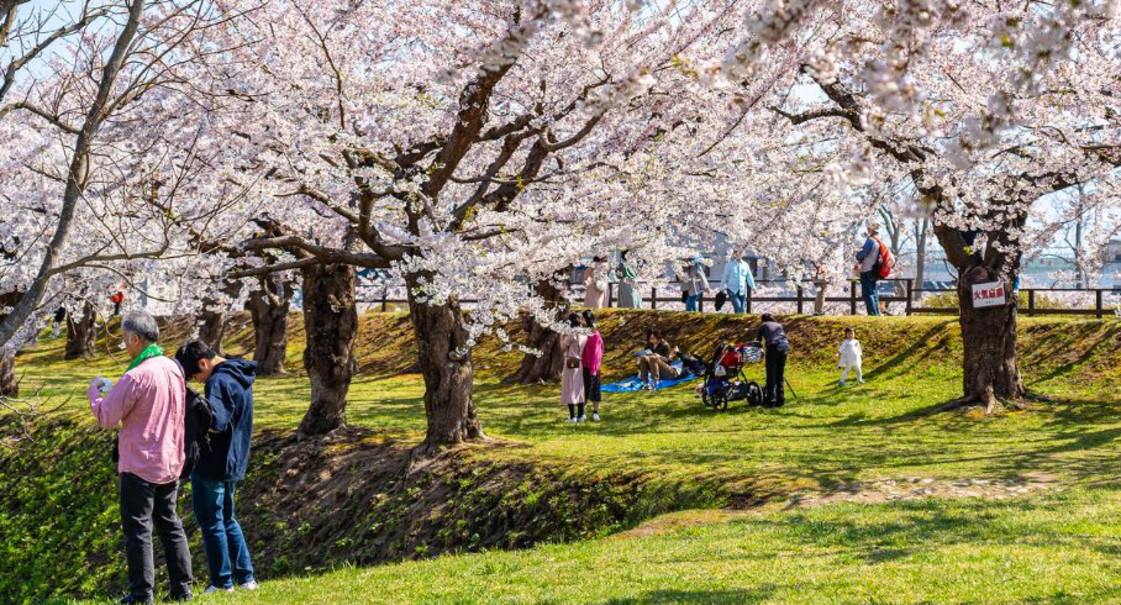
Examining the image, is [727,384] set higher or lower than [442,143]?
lower

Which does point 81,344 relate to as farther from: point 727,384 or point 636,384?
point 727,384

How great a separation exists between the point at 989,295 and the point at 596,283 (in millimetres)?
10096

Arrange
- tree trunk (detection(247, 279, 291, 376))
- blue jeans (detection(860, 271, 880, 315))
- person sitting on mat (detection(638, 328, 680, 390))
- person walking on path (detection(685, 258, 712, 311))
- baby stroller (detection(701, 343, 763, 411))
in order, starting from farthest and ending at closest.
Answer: tree trunk (detection(247, 279, 291, 376)) < person walking on path (detection(685, 258, 712, 311)) < blue jeans (detection(860, 271, 880, 315)) < person sitting on mat (detection(638, 328, 680, 390)) < baby stroller (detection(701, 343, 763, 411))

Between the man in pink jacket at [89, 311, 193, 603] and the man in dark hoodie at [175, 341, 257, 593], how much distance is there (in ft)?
1.40

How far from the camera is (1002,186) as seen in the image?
15.3 meters

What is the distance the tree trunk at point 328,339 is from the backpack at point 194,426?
827cm

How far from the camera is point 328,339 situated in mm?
15914

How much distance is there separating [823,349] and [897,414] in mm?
4492

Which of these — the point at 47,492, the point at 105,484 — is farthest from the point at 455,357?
the point at 47,492

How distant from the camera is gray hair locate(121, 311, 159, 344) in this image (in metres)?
7.06

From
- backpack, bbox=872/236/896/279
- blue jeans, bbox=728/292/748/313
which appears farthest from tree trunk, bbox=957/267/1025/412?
blue jeans, bbox=728/292/748/313

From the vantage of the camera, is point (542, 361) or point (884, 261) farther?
point (542, 361)

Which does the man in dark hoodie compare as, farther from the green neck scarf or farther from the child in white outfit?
the child in white outfit

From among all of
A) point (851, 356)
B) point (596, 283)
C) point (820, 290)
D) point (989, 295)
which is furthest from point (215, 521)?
point (820, 290)
